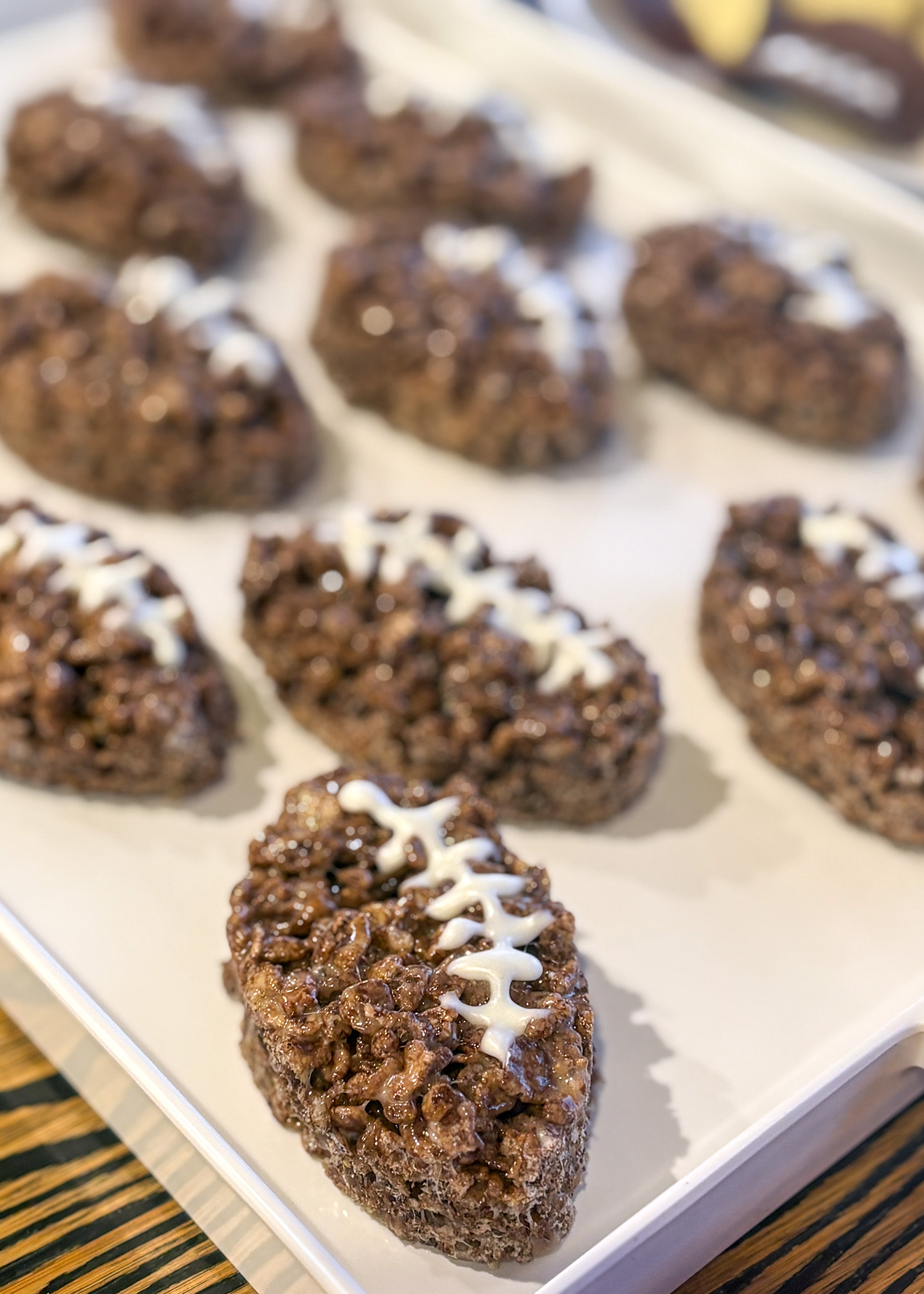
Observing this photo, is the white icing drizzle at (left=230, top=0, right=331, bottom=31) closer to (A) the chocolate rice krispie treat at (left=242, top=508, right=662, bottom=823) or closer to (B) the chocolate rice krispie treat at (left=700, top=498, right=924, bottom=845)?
(A) the chocolate rice krispie treat at (left=242, top=508, right=662, bottom=823)

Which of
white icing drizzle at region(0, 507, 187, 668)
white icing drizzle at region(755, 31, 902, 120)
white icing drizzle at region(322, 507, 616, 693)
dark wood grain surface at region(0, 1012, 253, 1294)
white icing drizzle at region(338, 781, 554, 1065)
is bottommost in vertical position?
dark wood grain surface at region(0, 1012, 253, 1294)

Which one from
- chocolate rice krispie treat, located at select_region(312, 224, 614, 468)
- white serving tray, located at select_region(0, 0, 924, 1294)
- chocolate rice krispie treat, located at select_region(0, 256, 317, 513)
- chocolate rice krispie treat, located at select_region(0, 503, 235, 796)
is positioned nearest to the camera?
white serving tray, located at select_region(0, 0, 924, 1294)

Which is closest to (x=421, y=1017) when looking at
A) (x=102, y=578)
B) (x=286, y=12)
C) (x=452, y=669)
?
(x=452, y=669)

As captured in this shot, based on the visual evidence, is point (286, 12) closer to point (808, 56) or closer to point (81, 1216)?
point (808, 56)

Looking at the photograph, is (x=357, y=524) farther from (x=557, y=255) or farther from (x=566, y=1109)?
(x=557, y=255)

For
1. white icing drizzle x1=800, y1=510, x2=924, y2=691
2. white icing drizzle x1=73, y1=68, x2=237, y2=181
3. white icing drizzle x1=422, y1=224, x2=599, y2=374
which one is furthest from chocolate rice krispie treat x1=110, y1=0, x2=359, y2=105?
white icing drizzle x1=800, y1=510, x2=924, y2=691

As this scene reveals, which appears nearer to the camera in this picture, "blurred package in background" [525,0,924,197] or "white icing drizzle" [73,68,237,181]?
"white icing drizzle" [73,68,237,181]
